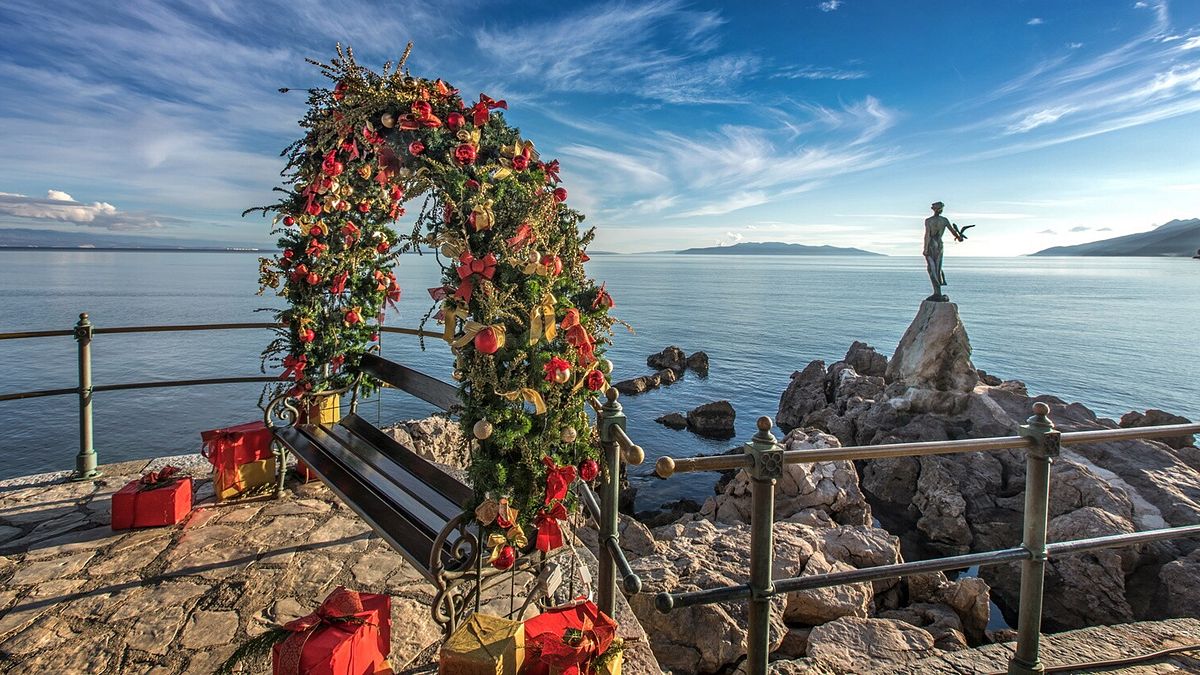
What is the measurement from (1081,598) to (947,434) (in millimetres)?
8432

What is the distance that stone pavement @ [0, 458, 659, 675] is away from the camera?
3197 millimetres

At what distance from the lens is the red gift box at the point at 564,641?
7.78ft

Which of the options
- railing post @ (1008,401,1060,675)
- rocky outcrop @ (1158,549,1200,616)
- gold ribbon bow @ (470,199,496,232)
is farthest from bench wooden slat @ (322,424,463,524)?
rocky outcrop @ (1158,549,1200,616)

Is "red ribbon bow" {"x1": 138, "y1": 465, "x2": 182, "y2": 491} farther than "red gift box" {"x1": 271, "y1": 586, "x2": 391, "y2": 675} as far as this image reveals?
Yes

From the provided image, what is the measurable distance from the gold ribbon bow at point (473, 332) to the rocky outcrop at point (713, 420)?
21.2 m

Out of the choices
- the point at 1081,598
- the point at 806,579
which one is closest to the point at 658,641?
the point at 806,579

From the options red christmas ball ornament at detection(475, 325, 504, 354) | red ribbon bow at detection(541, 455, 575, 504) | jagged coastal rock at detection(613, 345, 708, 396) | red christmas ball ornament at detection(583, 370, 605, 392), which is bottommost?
jagged coastal rock at detection(613, 345, 708, 396)

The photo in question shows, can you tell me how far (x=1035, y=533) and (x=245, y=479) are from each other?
5.68 m

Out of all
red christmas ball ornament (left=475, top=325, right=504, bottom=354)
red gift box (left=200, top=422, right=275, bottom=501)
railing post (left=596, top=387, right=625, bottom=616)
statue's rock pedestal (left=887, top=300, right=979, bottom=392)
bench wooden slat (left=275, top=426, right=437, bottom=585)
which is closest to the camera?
railing post (left=596, top=387, right=625, bottom=616)

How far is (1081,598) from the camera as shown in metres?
9.37

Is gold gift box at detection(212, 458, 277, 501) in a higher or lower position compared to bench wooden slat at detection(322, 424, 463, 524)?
lower

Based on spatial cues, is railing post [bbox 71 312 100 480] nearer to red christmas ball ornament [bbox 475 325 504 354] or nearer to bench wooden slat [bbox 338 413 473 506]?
bench wooden slat [bbox 338 413 473 506]

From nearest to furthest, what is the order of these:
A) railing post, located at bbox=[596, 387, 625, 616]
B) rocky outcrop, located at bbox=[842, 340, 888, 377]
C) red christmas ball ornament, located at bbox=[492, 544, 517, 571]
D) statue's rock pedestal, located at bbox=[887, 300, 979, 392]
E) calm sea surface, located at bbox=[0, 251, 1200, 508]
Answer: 1. railing post, located at bbox=[596, 387, 625, 616]
2. red christmas ball ornament, located at bbox=[492, 544, 517, 571]
3. statue's rock pedestal, located at bbox=[887, 300, 979, 392]
4. calm sea surface, located at bbox=[0, 251, 1200, 508]
5. rocky outcrop, located at bbox=[842, 340, 888, 377]

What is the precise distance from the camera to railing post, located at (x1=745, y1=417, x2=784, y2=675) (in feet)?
7.84
